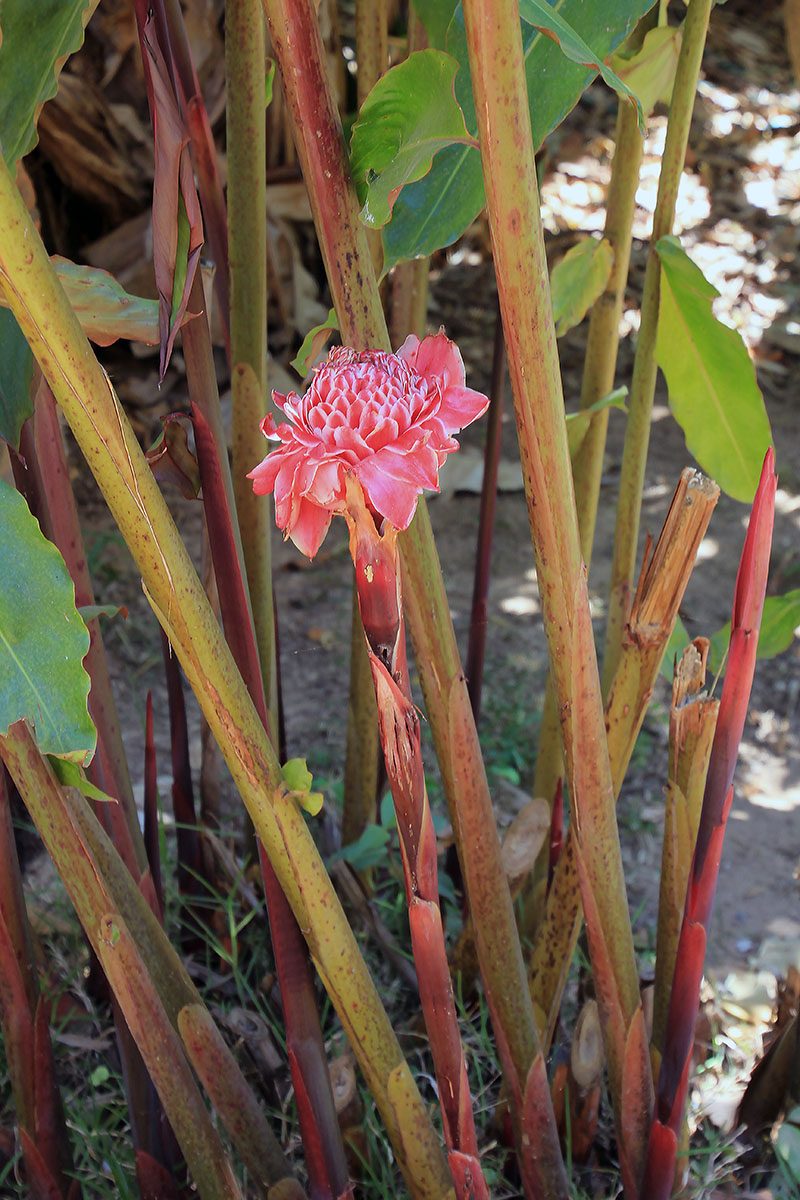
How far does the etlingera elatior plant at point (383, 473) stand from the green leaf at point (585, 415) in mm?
336

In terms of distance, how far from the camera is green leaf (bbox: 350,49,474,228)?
45cm

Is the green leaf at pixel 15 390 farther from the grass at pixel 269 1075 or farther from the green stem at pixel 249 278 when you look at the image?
the grass at pixel 269 1075

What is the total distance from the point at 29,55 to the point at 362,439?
12.6 inches

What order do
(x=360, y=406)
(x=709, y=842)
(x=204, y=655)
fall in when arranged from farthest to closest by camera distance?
1. (x=709, y=842)
2. (x=204, y=655)
3. (x=360, y=406)

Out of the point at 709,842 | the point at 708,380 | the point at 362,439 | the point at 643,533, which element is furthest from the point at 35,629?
the point at 643,533

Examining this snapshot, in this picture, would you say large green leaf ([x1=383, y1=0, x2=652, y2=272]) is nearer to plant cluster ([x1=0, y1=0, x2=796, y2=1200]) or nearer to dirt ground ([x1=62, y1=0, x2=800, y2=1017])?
plant cluster ([x1=0, y1=0, x2=796, y2=1200])

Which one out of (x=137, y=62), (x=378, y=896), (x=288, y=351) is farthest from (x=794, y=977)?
(x=137, y=62)

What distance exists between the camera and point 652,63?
712 millimetres

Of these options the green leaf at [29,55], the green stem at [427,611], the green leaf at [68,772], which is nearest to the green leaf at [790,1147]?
the green stem at [427,611]

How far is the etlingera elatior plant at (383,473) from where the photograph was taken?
1.22 ft

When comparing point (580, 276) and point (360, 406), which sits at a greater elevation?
point (580, 276)

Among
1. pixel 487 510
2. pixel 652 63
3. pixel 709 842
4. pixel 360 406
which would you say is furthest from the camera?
pixel 487 510

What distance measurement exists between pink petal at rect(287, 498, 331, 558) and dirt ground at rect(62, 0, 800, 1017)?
0.95 ft

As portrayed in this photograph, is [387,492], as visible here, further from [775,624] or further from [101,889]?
[775,624]
